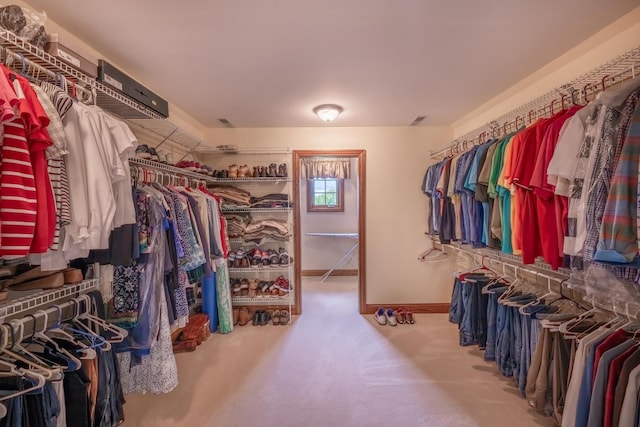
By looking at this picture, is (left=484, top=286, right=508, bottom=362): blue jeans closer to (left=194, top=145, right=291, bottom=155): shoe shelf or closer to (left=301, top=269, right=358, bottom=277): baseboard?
(left=194, top=145, right=291, bottom=155): shoe shelf

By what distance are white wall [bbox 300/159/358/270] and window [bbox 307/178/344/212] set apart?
0.08 m

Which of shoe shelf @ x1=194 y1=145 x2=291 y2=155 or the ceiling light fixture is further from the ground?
the ceiling light fixture

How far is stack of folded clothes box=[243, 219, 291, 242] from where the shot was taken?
3.23 m

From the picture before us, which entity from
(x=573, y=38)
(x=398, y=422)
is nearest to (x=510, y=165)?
(x=573, y=38)

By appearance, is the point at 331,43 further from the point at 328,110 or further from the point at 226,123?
the point at 226,123

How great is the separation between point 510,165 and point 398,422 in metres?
1.62

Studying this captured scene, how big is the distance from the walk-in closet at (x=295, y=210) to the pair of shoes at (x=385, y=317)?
0.03 m

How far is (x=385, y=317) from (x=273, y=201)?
5.66ft

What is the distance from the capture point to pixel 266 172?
129 inches

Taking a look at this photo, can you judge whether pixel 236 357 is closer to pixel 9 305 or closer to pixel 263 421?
pixel 263 421

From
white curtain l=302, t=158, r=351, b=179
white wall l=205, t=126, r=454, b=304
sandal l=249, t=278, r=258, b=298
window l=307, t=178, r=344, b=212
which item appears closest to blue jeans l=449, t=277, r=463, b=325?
white wall l=205, t=126, r=454, b=304

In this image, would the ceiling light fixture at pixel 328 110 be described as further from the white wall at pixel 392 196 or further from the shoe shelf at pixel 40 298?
the shoe shelf at pixel 40 298

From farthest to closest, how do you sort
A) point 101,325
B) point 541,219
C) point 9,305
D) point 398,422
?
point 398,422
point 541,219
point 101,325
point 9,305

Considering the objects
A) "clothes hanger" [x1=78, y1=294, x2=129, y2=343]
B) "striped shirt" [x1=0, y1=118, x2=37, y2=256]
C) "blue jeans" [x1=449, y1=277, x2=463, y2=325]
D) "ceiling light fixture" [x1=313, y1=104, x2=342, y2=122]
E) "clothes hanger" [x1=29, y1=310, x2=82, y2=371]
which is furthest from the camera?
"ceiling light fixture" [x1=313, y1=104, x2=342, y2=122]
